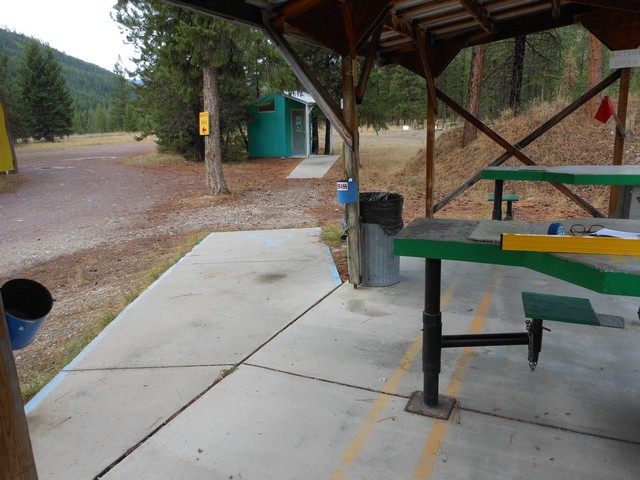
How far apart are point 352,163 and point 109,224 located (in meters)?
7.98

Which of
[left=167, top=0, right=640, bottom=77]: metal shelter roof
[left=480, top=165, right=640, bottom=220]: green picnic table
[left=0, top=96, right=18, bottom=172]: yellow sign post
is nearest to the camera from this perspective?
[left=0, top=96, right=18, bottom=172]: yellow sign post

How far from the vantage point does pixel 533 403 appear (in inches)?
120

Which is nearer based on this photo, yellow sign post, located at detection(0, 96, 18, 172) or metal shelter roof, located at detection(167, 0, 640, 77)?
yellow sign post, located at detection(0, 96, 18, 172)

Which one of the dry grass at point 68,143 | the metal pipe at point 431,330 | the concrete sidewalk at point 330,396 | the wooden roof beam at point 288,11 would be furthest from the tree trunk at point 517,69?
the dry grass at point 68,143

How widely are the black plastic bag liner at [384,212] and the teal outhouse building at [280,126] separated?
1926 cm

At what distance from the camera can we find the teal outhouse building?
23.8 m

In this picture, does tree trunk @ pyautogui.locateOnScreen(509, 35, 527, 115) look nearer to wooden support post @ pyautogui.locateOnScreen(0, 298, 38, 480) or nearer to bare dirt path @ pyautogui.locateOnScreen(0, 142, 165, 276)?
bare dirt path @ pyautogui.locateOnScreen(0, 142, 165, 276)

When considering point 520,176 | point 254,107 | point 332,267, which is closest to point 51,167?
point 254,107

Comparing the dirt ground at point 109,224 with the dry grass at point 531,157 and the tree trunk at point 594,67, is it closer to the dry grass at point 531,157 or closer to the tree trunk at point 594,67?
the dry grass at point 531,157

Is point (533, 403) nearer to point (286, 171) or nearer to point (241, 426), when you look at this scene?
point (241, 426)

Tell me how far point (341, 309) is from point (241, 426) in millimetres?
2075

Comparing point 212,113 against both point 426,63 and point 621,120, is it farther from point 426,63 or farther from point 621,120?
point 621,120

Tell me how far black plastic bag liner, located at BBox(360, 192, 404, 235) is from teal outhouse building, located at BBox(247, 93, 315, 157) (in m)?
19.3

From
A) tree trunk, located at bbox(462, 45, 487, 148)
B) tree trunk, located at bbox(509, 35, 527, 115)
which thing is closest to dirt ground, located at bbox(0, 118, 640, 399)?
tree trunk, located at bbox(462, 45, 487, 148)
